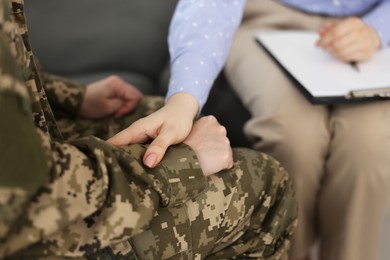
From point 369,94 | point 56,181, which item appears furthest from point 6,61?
point 369,94

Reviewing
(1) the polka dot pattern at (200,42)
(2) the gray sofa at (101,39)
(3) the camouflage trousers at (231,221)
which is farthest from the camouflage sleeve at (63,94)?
(2) the gray sofa at (101,39)

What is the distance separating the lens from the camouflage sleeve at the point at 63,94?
75cm

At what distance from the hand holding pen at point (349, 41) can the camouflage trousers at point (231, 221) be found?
0.30 metres

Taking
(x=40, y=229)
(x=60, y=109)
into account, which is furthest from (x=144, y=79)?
(x=40, y=229)

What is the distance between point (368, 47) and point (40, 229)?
0.66m

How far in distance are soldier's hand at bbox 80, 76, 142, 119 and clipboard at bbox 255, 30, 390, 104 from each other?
279 mm

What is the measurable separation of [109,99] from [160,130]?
25 cm

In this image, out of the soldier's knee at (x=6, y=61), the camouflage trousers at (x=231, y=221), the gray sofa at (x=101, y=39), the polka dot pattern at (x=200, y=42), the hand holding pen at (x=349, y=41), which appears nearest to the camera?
the soldier's knee at (x=6, y=61)

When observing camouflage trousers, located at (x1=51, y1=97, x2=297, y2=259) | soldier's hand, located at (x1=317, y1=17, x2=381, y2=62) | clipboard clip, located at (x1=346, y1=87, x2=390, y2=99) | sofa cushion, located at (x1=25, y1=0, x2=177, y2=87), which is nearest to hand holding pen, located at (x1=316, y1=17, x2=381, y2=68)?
soldier's hand, located at (x1=317, y1=17, x2=381, y2=62)

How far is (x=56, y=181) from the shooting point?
1.41ft

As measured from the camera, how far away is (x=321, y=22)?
1.00m

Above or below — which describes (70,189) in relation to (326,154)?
above

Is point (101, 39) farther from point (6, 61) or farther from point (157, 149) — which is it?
point (6, 61)

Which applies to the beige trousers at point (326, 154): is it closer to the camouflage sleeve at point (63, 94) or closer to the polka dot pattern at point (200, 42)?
the polka dot pattern at point (200, 42)
